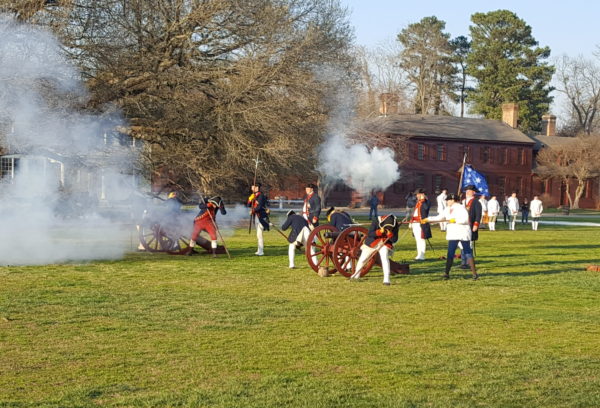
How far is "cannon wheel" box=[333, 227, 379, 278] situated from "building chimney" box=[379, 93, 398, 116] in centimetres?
4565

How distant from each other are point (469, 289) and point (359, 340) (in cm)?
583

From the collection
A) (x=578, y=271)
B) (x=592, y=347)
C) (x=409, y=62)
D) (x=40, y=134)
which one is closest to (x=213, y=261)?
(x=40, y=134)

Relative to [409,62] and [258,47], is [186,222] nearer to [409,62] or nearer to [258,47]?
[258,47]

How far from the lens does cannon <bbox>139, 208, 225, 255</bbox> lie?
2103cm

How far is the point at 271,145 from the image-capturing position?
3078cm

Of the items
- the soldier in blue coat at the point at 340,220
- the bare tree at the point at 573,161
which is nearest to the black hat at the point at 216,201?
the soldier in blue coat at the point at 340,220

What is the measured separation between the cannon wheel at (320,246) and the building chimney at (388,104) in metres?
45.1

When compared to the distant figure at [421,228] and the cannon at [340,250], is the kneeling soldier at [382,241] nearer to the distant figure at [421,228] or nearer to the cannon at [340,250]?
the cannon at [340,250]

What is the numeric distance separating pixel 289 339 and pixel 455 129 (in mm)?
66026

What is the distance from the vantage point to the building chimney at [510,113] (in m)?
81.1

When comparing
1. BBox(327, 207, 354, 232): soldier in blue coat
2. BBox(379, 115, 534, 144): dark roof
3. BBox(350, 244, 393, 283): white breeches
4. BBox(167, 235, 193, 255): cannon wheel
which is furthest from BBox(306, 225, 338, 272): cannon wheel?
BBox(379, 115, 534, 144): dark roof

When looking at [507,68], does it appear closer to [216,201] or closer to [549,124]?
[549,124]

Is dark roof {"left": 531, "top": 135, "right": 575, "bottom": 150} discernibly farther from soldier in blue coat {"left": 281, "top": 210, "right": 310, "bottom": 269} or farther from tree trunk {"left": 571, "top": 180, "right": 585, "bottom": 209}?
soldier in blue coat {"left": 281, "top": 210, "right": 310, "bottom": 269}

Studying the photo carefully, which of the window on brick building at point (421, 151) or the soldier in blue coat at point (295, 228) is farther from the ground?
the window on brick building at point (421, 151)
